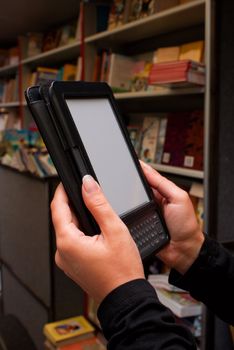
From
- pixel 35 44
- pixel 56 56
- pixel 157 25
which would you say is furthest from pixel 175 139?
pixel 35 44

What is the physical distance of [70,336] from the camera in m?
1.90

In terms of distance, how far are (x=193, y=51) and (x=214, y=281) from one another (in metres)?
1.12

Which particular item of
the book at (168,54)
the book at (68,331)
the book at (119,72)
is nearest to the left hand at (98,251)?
the book at (168,54)

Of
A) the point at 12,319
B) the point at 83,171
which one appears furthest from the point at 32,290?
the point at 83,171

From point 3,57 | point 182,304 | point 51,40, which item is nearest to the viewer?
point 182,304

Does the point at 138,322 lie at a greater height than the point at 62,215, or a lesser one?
lesser

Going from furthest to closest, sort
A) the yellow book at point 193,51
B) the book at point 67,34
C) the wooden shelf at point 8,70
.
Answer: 1. the wooden shelf at point 8,70
2. the book at point 67,34
3. the yellow book at point 193,51

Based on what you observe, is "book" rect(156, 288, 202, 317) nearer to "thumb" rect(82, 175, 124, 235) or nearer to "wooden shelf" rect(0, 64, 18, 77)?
"thumb" rect(82, 175, 124, 235)

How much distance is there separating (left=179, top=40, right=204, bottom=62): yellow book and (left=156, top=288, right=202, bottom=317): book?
977 mm

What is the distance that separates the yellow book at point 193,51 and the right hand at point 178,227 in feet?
3.11

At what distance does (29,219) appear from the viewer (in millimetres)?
2135

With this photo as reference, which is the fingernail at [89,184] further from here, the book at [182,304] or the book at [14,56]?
the book at [14,56]

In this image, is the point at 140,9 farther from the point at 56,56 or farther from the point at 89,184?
the point at 89,184

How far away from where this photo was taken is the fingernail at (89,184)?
1.75ft
